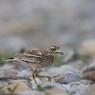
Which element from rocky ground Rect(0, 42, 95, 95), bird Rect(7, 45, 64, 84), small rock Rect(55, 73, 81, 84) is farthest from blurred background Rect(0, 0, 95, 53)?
bird Rect(7, 45, 64, 84)

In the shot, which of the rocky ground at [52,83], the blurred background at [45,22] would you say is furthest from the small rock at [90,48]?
the rocky ground at [52,83]

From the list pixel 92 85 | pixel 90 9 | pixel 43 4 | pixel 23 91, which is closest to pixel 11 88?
pixel 23 91

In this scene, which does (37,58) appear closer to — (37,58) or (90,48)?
(37,58)

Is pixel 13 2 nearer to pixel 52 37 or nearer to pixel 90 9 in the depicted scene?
pixel 90 9

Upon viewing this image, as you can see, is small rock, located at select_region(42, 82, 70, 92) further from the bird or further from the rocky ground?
the bird

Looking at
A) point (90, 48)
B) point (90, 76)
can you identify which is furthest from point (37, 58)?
point (90, 48)

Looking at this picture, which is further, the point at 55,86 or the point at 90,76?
the point at 90,76

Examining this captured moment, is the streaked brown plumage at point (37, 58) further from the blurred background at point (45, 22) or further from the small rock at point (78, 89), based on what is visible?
the blurred background at point (45, 22)

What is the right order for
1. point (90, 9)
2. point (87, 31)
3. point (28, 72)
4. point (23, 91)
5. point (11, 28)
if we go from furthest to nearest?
point (90, 9) → point (11, 28) → point (87, 31) → point (28, 72) → point (23, 91)
